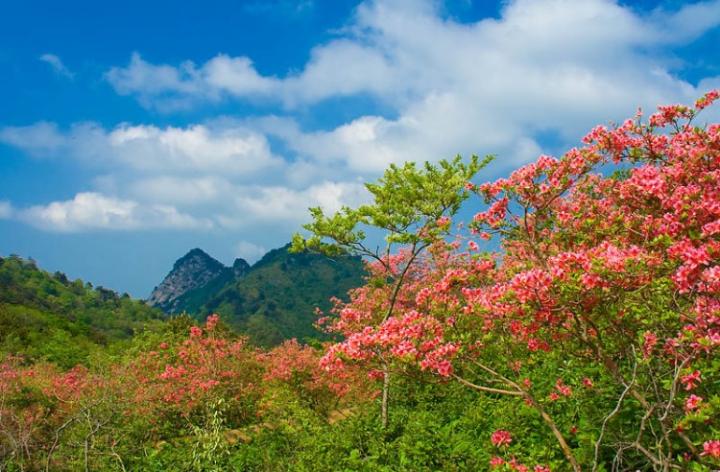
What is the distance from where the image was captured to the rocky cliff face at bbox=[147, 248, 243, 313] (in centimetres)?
13888

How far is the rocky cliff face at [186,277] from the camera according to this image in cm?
13888

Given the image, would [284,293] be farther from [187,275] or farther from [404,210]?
[404,210]

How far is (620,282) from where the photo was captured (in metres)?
4.93

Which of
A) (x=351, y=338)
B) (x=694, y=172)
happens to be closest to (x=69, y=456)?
(x=351, y=338)

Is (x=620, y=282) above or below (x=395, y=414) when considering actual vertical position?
above

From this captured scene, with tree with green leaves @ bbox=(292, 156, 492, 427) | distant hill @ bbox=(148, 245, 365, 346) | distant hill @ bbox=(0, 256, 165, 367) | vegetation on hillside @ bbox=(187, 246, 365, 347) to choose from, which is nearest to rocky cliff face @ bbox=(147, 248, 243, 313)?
distant hill @ bbox=(148, 245, 365, 346)

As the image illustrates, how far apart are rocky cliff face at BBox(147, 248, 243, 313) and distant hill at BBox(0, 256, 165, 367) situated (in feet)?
185

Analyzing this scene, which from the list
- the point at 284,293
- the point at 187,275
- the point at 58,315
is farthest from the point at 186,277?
the point at 58,315

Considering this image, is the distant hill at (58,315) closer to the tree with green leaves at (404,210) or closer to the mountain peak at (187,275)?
the tree with green leaves at (404,210)

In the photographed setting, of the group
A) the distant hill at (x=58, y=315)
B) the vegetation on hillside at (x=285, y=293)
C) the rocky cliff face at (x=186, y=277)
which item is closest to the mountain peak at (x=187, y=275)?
the rocky cliff face at (x=186, y=277)

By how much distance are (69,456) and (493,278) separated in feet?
29.7

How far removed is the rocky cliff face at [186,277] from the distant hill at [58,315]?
56531 millimetres

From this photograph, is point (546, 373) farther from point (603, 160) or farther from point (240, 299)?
point (240, 299)

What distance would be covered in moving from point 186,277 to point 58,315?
9909 centimetres
